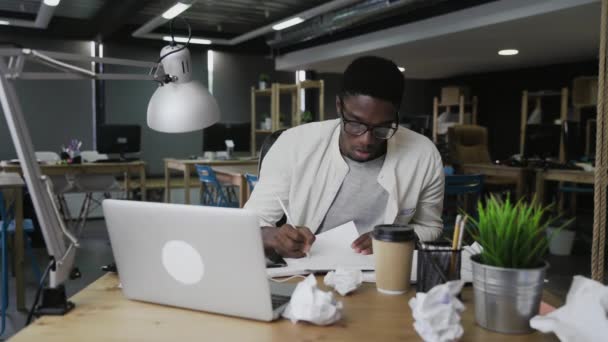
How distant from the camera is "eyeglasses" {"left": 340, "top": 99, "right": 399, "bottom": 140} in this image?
151 centimetres

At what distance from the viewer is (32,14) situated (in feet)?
24.8

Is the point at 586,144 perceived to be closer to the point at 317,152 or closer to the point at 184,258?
the point at 317,152

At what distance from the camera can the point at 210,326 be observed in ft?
2.92

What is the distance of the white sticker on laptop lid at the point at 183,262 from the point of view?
0.91m

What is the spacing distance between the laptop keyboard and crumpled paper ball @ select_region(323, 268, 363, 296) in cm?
12

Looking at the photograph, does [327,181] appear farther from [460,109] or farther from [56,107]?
[460,109]

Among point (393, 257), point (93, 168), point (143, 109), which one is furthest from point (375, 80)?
point (143, 109)

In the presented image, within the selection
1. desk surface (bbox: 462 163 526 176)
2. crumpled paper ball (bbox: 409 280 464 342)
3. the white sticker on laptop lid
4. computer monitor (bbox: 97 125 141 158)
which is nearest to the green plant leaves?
crumpled paper ball (bbox: 409 280 464 342)

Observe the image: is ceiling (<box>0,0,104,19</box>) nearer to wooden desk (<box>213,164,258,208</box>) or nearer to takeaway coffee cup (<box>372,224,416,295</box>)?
wooden desk (<box>213,164,258,208</box>)

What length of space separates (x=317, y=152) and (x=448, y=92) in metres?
9.89

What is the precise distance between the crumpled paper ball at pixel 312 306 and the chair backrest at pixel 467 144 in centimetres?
581

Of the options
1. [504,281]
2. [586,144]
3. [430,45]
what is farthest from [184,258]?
[586,144]

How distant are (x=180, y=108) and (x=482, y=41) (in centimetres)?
654

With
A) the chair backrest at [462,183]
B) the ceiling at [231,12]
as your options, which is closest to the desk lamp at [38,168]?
the chair backrest at [462,183]
